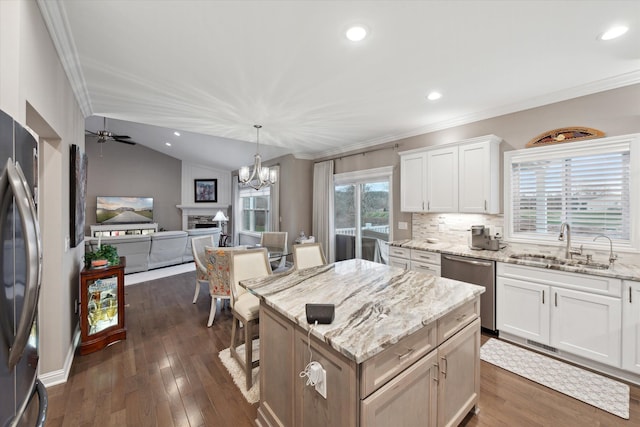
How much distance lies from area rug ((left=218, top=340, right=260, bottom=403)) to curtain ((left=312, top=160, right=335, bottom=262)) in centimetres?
299

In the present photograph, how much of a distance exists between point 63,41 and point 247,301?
2.42 metres

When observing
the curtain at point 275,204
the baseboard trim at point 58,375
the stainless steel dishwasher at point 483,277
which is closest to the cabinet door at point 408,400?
the stainless steel dishwasher at point 483,277

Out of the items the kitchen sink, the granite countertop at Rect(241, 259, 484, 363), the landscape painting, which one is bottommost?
the granite countertop at Rect(241, 259, 484, 363)

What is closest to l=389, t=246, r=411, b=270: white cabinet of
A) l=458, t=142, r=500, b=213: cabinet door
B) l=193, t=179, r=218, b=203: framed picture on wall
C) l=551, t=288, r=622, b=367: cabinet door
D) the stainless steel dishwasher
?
the stainless steel dishwasher

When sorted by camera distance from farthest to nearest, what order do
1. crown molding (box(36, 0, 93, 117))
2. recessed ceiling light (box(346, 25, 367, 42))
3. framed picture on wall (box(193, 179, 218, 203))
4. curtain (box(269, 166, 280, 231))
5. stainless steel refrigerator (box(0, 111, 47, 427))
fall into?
1. framed picture on wall (box(193, 179, 218, 203))
2. curtain (box(269, 166, 280, 231))
3. recessed ceiling light (box(346, 25, 367, 42))
4. crown molding (box(36, 0, 93, 117))
5. stainless steel refrigerator (box(0, 111, 47, 427))

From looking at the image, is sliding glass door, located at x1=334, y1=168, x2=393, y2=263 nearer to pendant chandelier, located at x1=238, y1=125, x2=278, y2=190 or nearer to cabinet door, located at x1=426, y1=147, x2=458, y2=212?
cabinet door, located at x1=426, y1=147, x2=458, y2=212

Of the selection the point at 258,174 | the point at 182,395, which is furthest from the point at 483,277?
the point at 258,174

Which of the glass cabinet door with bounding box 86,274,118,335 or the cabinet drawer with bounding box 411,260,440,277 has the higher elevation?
the cabinet drawer with bounding box 411,260,440,277

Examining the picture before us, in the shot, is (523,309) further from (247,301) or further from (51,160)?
(51,160)

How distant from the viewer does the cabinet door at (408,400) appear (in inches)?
45.3

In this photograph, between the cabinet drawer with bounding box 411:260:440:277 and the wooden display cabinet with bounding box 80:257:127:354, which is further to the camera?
the cabinet drawer with bounding box 411:260:440:277

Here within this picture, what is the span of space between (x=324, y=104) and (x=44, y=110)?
8.04 ft

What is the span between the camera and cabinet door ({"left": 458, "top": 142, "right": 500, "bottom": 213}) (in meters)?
3.18

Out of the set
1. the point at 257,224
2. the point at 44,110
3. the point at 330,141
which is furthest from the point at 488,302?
the point at 257,224
